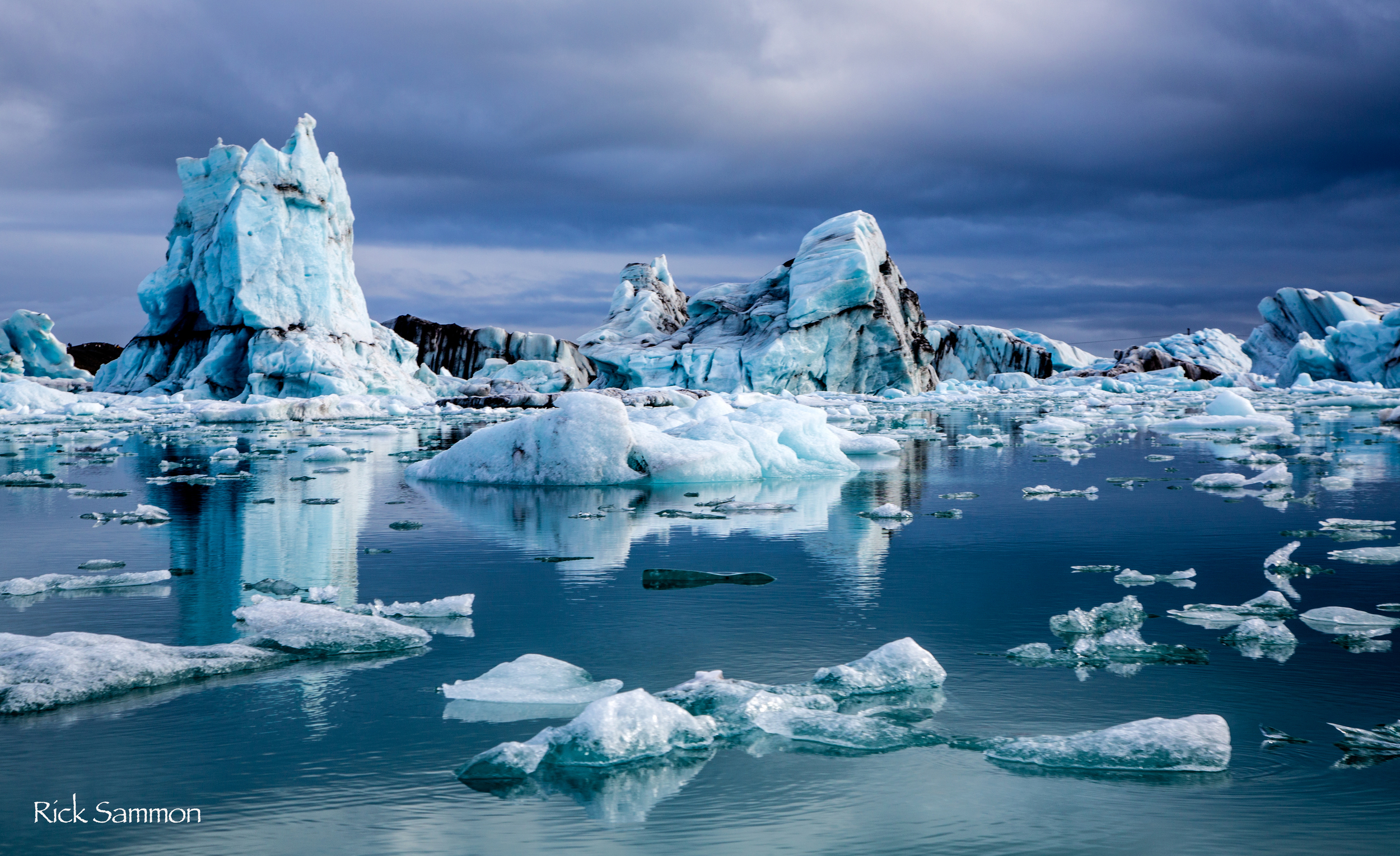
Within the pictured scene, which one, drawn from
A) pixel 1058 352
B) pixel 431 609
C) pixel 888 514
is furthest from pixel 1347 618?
pixel 1058 352

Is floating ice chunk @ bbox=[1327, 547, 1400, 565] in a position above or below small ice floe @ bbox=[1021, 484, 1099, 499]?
below

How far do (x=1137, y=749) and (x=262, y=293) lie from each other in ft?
104

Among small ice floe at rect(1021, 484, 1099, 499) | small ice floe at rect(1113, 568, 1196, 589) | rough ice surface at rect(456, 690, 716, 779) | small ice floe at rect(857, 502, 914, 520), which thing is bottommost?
rough ice surface at rect(456, 690, 716, 779)

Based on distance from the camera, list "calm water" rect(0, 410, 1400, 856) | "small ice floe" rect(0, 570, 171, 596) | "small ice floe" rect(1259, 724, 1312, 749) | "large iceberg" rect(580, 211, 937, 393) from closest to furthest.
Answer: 1. "calm water" rect(0, 410, 1400, 856)
2. "small ice floe" rect(1259, 724, 1312, 749)
3. "small ice floe" rect(0, 570, 171, 596)
4. "large iceberg" rect(580, 211, 937, 393)

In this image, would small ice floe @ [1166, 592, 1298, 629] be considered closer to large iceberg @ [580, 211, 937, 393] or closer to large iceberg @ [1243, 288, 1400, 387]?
large iceberg @ [580, 211, 937, 393]

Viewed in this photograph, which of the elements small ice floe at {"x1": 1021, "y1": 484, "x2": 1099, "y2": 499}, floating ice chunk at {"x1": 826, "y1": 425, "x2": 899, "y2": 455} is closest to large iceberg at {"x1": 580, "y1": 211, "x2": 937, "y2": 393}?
floating ice chunk at {"x1": 826, "y1": 425, "x2": 899, "y2": 455}

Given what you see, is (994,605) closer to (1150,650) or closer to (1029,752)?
(1150,650)

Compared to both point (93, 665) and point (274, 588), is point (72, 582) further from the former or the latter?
point (93, 665)

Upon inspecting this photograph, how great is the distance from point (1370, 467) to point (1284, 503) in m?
3.69

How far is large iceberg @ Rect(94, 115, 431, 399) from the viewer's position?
30.6 metres

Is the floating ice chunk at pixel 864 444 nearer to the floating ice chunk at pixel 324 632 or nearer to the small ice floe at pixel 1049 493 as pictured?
the small ice floe at pixel 1049 493

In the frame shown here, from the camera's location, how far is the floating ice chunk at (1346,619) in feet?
13.4

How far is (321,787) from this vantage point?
103 inches

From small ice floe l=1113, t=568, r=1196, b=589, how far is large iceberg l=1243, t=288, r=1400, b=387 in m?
42.3
